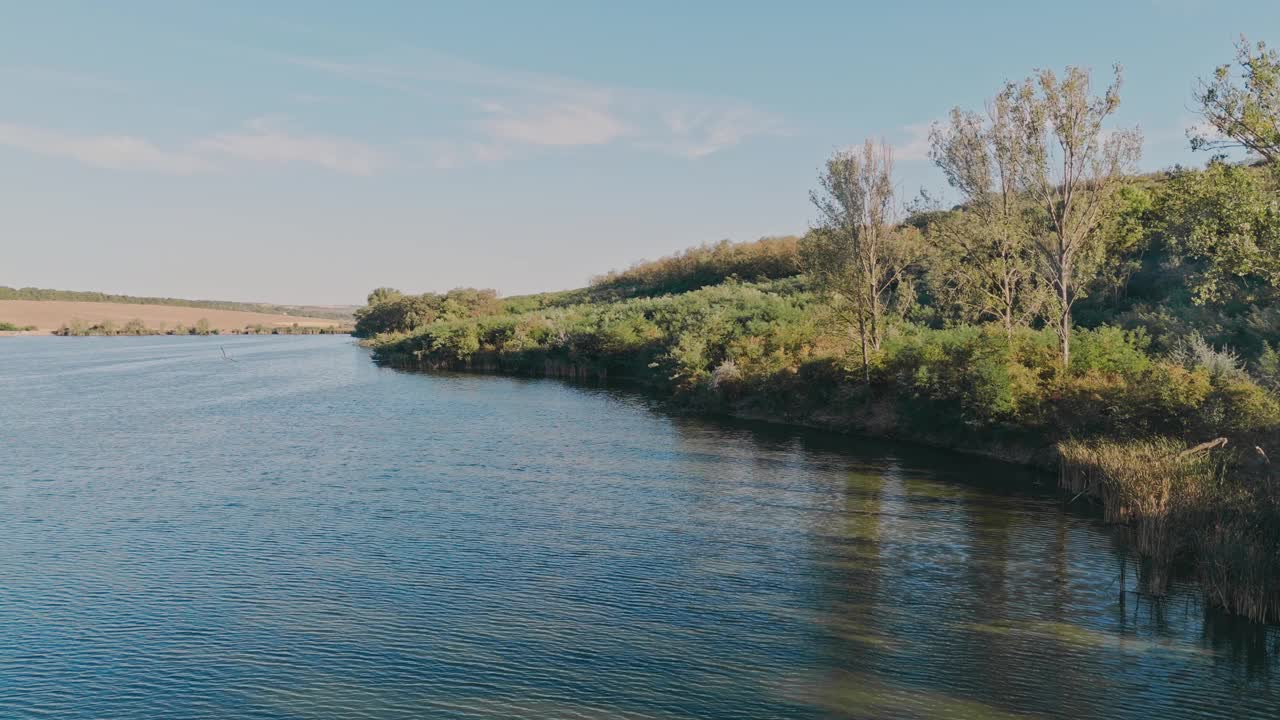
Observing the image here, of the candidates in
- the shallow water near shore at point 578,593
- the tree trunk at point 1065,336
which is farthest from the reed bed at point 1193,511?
the tree trunk at point 1065,336

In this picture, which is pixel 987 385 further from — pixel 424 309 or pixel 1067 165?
pixel 424 309

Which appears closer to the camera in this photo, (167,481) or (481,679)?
(481,679)

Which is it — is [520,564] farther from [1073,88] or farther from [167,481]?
[1073,88]

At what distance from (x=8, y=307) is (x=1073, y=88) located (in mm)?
236927

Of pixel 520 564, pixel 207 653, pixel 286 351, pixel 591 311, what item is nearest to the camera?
pixel 207 653

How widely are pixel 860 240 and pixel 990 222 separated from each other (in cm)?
772

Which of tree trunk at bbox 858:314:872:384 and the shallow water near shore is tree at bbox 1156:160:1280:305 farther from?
tree trunk at bbox 858:314:872:384

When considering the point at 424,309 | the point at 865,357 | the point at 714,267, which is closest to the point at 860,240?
the point at 865,357

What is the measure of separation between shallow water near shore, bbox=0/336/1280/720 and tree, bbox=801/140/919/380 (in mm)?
12557

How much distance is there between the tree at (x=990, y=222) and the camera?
36469 mm

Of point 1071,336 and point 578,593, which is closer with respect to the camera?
point 578,593

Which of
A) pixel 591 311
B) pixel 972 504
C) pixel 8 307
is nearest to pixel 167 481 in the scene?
pixel 972 504

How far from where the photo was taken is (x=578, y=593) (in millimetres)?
17469

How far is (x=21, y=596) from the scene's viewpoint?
1731 centimetres
